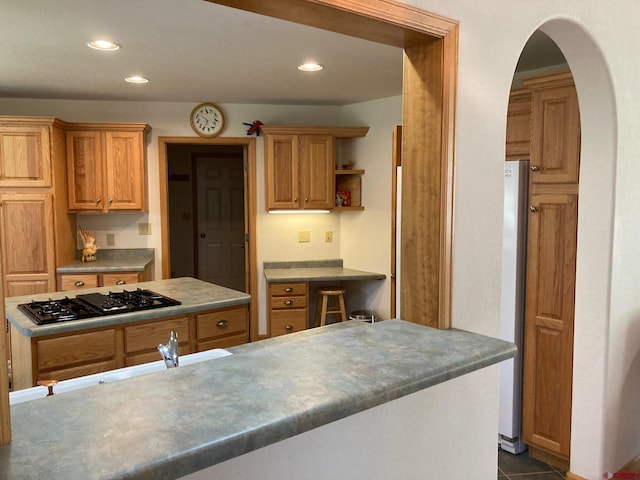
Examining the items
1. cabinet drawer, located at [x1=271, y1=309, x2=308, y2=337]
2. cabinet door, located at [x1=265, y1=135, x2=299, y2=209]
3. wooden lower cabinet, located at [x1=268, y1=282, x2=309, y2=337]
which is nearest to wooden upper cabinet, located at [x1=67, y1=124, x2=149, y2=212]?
Result: cabinet door, located at [x1=265, y1=135, x2=299, y2=209]

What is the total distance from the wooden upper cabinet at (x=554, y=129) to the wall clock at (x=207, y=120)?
307cm

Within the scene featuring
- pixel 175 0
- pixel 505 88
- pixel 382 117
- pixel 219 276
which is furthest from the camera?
pixel 219 276

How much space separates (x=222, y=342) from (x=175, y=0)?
1947 millimetres

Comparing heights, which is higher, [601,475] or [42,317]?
[42,317]

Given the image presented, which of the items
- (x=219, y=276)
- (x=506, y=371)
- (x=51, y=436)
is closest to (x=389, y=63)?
(x=506, y=371)

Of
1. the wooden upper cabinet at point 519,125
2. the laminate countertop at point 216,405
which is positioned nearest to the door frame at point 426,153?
the laminate countertop at point 216,405

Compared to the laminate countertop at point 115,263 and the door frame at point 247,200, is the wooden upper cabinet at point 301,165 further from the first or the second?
Result: the laminate countertop at point 115,263

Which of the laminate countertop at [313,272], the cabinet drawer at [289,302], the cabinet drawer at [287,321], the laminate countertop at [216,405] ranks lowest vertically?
the cabinet drawer at [287,321]

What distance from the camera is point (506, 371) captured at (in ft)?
9.91

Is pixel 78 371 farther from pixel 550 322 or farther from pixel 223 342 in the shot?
pixel 550 322

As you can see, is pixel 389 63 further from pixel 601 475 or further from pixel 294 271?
pixel 601 475

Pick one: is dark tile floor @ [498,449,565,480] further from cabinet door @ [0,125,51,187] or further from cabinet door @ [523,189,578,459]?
cabinet door @ [0,125,51,187]

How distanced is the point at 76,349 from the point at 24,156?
2.45 m

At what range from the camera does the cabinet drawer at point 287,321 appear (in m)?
4.74
